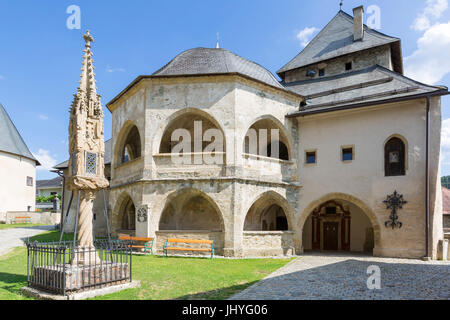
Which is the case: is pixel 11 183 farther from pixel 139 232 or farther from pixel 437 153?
pixel 437 153

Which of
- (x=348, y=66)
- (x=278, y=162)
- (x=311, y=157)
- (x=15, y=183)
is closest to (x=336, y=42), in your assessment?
(x=348, y=66)

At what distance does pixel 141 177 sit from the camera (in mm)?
14945

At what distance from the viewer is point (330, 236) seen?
1816cm

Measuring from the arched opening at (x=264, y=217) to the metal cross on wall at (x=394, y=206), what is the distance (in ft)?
16.9

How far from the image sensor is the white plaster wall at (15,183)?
3030 cm

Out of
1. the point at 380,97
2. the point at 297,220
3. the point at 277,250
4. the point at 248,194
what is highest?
the point at 380,97

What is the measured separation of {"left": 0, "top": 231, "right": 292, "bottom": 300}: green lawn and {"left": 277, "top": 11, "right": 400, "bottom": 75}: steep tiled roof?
13377 mm

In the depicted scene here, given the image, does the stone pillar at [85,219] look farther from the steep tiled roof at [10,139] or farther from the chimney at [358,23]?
the steep tiled roof at [10,139]

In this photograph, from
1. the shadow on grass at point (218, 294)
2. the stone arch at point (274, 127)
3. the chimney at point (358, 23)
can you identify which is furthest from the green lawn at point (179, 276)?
the chimney at point (358, 23)

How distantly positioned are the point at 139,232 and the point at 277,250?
592cm

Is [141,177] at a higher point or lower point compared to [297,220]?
higher

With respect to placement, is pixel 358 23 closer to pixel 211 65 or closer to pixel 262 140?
pixel 262 140

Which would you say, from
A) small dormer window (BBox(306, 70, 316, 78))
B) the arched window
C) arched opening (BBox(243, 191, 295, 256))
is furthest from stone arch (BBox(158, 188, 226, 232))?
small dormer window (BBox(306, 70, 316, 78))
